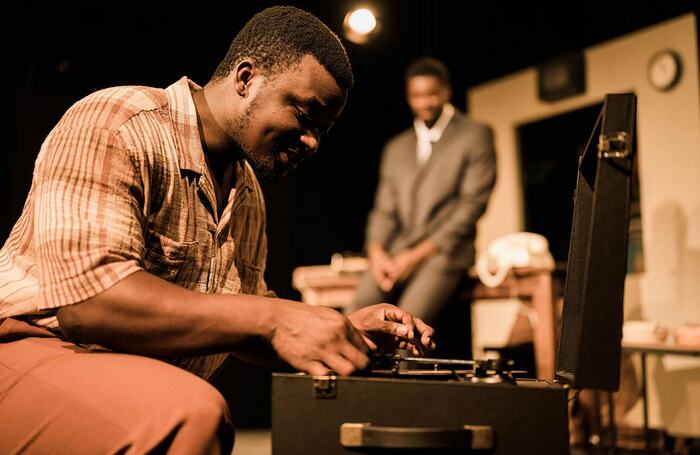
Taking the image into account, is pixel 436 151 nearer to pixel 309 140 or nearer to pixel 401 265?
pixel 401 265

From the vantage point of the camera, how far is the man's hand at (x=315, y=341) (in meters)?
1.21

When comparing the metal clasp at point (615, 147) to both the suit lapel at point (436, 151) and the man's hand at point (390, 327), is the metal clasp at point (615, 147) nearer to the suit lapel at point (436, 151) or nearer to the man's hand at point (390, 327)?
the man's hand at point (390, 327)

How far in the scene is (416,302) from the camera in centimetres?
380

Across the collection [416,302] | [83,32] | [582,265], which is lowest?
[416,302]

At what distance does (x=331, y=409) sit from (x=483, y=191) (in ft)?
9.84

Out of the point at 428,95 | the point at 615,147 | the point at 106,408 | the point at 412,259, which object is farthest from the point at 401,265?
the point at 106,408

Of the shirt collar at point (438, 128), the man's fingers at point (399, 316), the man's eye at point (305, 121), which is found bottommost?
the man's fingers at point (399, 316)

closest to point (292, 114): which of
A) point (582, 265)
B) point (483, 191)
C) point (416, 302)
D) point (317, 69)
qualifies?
point (317, 69)

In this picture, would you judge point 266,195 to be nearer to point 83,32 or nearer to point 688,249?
point 83,32

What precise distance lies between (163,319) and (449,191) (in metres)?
3.01

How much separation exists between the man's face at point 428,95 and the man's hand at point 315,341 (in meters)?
3.15

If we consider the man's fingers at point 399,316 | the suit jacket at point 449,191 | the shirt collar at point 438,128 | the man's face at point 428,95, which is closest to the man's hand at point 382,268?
the suit jacket at point 449,191

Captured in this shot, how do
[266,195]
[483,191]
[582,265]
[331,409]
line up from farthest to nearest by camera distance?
[266,195] < [483,191] < [582,265] < [331,409]

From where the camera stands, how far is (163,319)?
1224mm
